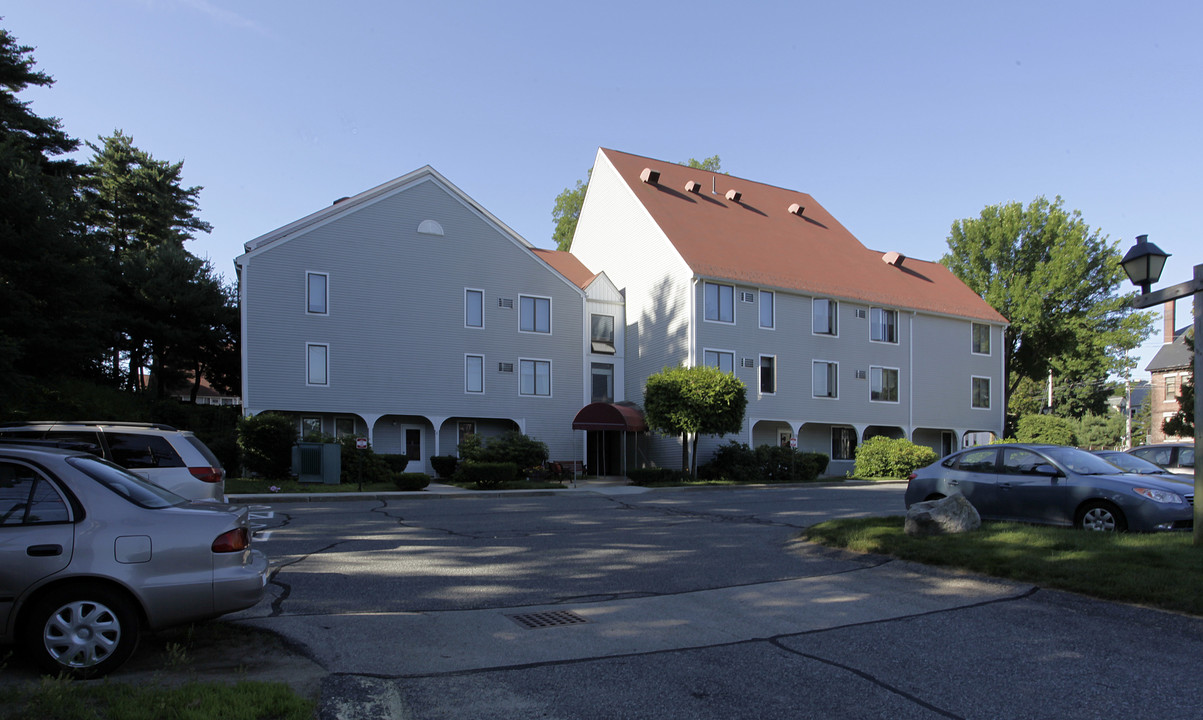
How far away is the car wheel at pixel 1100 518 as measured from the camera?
10887 millimetres

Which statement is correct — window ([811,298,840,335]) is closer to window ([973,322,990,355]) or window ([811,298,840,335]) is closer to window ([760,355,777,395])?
window ([760,355,777,395])

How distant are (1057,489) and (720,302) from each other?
23.3m

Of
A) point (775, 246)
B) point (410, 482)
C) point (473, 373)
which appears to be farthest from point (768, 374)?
point (410, 482)

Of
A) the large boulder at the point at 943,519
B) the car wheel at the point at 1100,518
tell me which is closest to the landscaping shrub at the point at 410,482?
the large boulder at the point at 943,519

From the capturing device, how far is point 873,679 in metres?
5.52

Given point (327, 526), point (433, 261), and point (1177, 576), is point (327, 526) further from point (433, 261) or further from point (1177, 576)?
point (433, 261)

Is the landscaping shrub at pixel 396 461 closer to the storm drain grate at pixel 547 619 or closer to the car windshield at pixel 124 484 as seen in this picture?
the storm drain grate at pixel 547 619

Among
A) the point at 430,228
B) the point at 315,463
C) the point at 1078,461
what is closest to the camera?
the point at 1078,461

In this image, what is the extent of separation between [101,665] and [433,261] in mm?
27660

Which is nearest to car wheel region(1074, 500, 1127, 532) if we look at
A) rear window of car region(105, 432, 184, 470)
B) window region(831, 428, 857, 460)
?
rear window of car region(105, 432, 184, 470)

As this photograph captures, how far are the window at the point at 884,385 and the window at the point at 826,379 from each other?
2144 millimetres

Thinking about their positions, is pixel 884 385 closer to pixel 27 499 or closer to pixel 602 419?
pixel 602 419

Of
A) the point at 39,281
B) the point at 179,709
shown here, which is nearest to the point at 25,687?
the point at 179,709

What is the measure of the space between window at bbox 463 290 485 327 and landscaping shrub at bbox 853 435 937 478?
18.0 m
